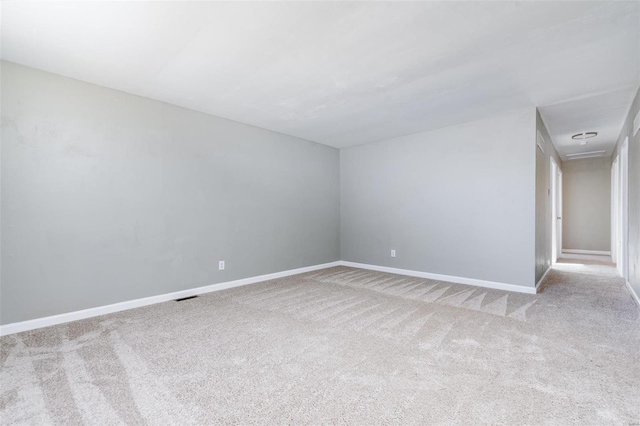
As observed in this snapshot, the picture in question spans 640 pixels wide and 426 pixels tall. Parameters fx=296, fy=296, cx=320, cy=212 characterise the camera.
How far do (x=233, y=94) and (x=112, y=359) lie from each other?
2691 millimetres

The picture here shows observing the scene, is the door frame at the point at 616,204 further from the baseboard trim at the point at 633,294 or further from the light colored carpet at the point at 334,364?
the light colored carpet at the point at 334,364

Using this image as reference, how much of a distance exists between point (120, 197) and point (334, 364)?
280 centimetres

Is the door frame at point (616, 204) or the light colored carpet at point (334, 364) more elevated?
the door frame at point (616, 204)

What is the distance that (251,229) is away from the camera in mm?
4438

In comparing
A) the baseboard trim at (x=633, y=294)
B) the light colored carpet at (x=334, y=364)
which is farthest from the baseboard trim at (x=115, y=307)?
the baseboard trim at (x=633, y=294)

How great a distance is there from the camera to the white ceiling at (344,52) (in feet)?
6.43

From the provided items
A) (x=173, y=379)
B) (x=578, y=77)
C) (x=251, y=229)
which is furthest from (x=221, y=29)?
(x=578, y=77)

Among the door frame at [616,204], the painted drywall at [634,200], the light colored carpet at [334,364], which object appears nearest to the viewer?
the light colored carpet at [334,364]

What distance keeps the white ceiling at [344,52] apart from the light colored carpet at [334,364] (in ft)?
7.63

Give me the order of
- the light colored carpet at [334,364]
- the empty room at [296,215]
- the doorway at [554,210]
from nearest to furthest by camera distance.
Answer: the light colored carpet at [334,364], the empty room at [296,215], the doorway at [554,210]

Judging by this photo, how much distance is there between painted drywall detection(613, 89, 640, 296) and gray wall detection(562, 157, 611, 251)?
432 centimetres

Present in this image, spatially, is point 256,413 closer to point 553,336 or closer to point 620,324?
point 553,336

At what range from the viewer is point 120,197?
319cm

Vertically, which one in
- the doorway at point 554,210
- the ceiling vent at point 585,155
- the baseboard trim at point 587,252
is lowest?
the baseboard trim at point 587,252
